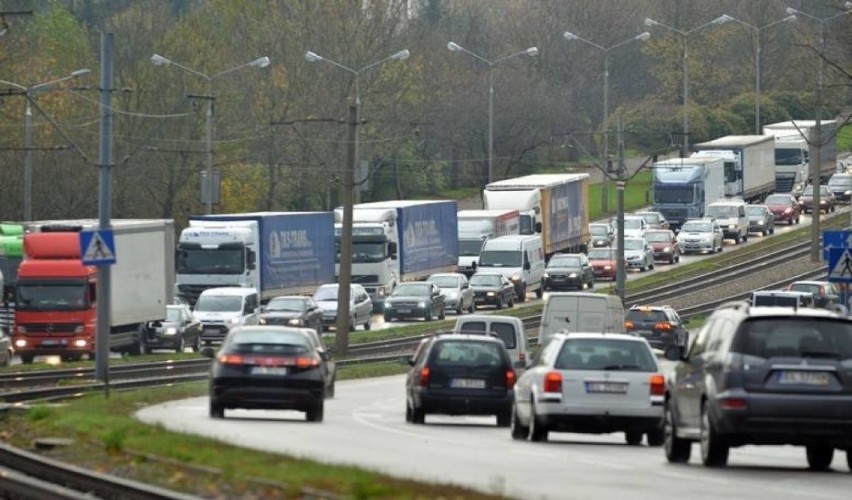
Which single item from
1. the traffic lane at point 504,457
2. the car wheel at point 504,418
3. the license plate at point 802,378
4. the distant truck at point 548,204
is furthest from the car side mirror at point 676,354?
the distant truck at point 548,204

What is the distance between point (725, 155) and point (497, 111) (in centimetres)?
1801

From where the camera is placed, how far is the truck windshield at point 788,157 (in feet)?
387

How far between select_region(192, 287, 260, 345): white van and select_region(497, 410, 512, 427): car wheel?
28.8 m

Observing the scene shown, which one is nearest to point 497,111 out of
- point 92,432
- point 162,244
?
point 162,244

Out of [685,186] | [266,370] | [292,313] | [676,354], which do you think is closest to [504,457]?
[676,354]

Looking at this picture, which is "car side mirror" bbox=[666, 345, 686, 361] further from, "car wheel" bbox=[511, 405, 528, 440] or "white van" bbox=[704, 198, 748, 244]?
"white van" bbox=[704, 198, 748, 244]

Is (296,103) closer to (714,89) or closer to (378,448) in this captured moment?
(714,89)

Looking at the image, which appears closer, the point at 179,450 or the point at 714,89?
the point at 179,450

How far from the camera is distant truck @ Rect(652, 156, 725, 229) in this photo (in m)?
97.8

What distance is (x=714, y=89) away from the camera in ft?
469

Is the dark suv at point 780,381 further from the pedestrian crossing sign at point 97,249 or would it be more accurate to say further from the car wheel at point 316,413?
the pedestrian crossing sign at point 97,249

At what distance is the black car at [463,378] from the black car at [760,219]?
238ft

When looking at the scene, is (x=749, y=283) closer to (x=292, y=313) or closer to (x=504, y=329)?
(x=292, y=313)

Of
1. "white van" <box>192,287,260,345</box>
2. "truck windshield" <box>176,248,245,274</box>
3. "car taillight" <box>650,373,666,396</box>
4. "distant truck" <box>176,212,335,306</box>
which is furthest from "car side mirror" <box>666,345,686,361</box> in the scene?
"truck windshield" <box>176,248,245,274</box>
